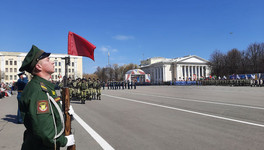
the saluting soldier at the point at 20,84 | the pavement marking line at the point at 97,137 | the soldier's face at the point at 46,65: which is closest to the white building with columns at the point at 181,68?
the saluting soldier at the point at 20,84

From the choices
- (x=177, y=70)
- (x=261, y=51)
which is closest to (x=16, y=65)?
(x=177, y=70)

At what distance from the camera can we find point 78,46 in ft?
15.9

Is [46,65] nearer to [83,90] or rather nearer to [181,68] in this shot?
[83,90]

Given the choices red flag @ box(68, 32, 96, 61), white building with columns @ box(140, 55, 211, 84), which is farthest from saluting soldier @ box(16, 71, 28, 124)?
white building with columns @ box(140, 55, 211, 84)

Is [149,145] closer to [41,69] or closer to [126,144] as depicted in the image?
[126,144]

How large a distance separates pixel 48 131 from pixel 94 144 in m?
3.39

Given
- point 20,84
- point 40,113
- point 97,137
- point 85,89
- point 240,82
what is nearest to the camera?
point 40,113

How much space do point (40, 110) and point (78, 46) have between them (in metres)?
3.22

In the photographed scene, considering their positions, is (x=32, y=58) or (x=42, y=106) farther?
(x=32, y=58)

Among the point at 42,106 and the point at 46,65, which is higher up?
the point at 46,65

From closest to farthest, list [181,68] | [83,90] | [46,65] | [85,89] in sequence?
[46,65] < [83,90] < [85,89] < [181,68]

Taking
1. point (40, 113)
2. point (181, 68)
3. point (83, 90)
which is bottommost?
point (83, 90)

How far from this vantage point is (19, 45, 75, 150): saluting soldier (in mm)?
1823

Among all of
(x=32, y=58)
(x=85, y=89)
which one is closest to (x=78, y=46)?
(x=32, y=58)
